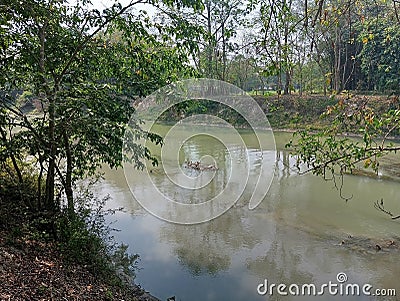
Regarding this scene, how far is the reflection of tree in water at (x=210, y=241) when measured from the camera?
4.57 m

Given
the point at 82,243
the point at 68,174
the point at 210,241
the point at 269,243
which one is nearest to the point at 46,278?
the point at 82,243

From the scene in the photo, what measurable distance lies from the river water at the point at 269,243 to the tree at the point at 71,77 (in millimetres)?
1474

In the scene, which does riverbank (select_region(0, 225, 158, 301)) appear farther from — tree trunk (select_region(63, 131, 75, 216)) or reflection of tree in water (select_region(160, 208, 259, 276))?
reflection of tree in water (select_region(160, 208, 259, 276))

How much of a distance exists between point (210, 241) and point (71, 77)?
112 inches

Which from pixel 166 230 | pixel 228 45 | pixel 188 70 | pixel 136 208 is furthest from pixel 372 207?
pixel 228 45

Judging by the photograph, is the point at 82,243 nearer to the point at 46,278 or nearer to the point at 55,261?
the point at 55,261

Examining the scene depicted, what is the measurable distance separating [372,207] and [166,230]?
146 inches

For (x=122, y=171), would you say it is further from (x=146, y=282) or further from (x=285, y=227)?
(x=146, y=282)

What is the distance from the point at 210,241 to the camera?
5.23 meters

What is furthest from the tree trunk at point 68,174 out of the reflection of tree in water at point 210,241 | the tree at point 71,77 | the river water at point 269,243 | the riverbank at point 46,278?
the reflection of tree in water at point 210,241

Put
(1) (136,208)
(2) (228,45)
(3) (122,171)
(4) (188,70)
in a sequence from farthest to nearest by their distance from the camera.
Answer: (3) (122,171)
(1) (136,208)
(4) (188,70)
(2) (228,45)

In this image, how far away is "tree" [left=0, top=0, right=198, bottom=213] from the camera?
3.27 m

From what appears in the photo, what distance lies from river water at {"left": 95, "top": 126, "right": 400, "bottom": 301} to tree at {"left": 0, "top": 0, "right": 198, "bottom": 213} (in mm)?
1474

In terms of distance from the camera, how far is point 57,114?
3.31 meters
